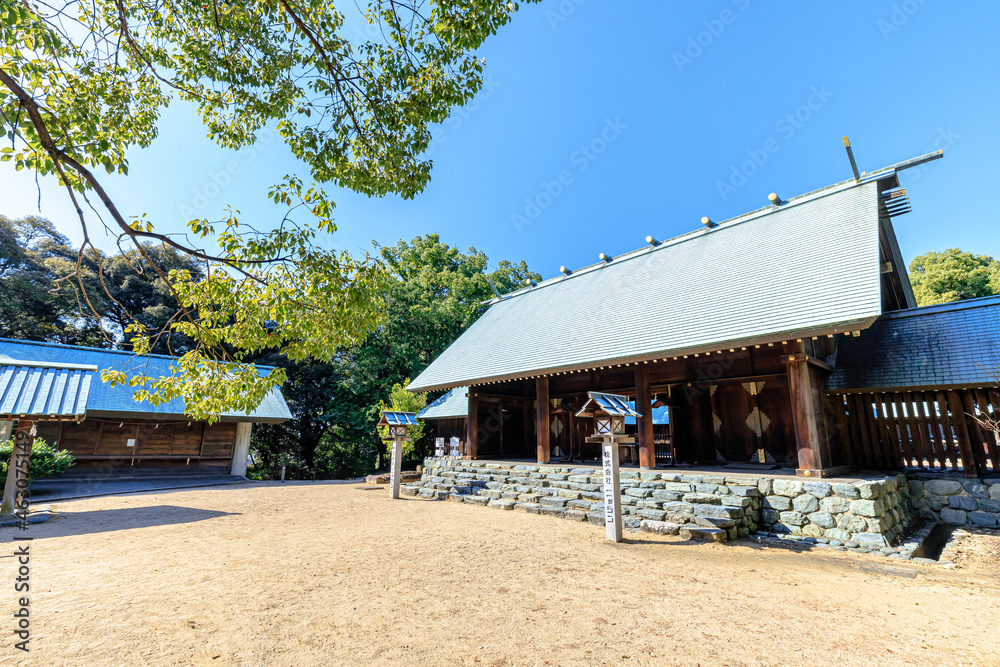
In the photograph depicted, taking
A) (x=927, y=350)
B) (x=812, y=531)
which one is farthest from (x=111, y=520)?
(x=927, y=350)

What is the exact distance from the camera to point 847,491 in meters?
6.94

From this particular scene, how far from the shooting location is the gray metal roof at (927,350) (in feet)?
27.5

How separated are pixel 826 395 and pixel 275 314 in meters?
11.0

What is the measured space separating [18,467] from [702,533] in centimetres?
1277

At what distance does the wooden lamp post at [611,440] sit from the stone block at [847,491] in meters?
3.22

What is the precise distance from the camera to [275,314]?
14.3 ft

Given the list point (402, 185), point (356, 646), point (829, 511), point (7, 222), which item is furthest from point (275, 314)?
point (7, 222)

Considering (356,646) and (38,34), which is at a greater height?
(38,34)

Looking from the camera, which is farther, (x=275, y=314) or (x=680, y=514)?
(x=680, y=514)

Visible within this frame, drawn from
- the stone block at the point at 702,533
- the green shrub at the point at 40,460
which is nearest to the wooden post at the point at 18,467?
the green shrub at the point at 40,460

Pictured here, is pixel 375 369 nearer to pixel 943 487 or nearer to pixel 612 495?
pixel 612 495

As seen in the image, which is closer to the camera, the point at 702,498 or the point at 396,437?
the point at 702,498

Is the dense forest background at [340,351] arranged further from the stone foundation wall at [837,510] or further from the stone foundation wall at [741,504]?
the stone foundation wall at [837,510]

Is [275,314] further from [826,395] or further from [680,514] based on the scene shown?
[826,395]
